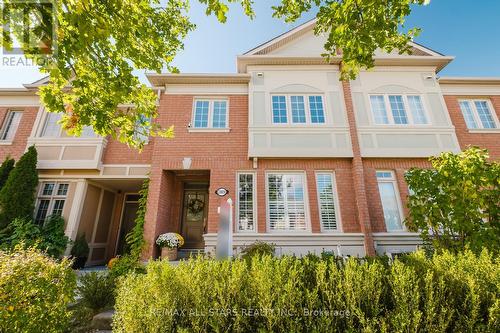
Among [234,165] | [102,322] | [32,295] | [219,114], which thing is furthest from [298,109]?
[32,295]

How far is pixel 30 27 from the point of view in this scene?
3742mm

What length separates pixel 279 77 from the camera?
970 centimetres

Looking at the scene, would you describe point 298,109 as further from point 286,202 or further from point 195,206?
point 195,206

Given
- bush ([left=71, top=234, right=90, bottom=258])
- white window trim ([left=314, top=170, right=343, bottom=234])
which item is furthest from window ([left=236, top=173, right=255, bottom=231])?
bush ([left=71, top=234, right=90, bottom=258])

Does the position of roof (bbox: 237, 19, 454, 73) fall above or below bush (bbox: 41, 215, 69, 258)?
above

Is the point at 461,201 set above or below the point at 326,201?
below

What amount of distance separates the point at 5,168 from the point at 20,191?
1.40 metres

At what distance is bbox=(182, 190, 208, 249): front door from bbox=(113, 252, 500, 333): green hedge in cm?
758

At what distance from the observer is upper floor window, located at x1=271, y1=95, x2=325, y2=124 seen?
9164 millimetres

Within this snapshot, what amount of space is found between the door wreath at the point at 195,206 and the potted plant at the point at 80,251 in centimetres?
410

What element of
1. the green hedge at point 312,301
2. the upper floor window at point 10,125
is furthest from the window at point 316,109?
the upper floor window at point 10,125

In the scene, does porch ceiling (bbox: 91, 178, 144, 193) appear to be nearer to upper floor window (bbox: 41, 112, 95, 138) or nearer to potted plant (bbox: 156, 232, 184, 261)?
upper floor window (bbox: 41, 112, 95, 138)

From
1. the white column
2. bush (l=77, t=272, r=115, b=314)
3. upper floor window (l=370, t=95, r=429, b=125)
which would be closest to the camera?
bush (l=77, t=272, r=115, b=314)

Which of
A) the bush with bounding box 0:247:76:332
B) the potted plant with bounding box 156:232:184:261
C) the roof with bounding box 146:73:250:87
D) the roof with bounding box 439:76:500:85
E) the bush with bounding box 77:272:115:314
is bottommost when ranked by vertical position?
the bush with bounding box 77:272:115:314
